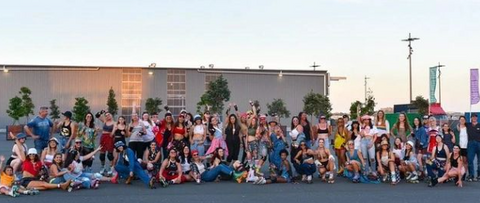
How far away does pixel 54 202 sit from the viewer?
902 cm

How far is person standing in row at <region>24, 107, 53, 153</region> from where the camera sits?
38.4ft

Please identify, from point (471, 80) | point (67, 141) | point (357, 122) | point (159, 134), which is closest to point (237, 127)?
point (159, 134)

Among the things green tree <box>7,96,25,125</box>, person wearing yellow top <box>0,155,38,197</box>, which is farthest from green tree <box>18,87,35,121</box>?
person wearing yellow top <box>0,155,38,197</box>

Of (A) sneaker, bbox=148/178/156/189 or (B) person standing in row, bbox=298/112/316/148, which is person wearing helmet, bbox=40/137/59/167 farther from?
(B) person standing in row, bbox=298/112/316/148

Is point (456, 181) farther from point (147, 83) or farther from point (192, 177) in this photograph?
point (147, 83)

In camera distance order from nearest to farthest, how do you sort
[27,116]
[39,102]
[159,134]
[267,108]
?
1. [159,134]
2. [27,116]
3. [39,102]
4. [267,108]

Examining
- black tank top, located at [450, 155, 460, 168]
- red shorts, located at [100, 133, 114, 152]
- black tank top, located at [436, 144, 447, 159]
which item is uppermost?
red shorts, located at [100, 133, 114, 152]

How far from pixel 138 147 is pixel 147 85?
44473mm

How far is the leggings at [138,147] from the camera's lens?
12.1m

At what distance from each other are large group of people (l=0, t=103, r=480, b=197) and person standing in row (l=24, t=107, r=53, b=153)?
0.07 ft

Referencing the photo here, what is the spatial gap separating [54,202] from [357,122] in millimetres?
7550

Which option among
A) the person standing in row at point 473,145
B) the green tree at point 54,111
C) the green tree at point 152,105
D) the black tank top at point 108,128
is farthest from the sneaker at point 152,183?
the green tree at point 54,111

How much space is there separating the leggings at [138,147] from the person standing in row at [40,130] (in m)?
1.94

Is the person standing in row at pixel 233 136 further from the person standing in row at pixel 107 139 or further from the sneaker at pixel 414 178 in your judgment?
the sneaker at pixel 414 178
